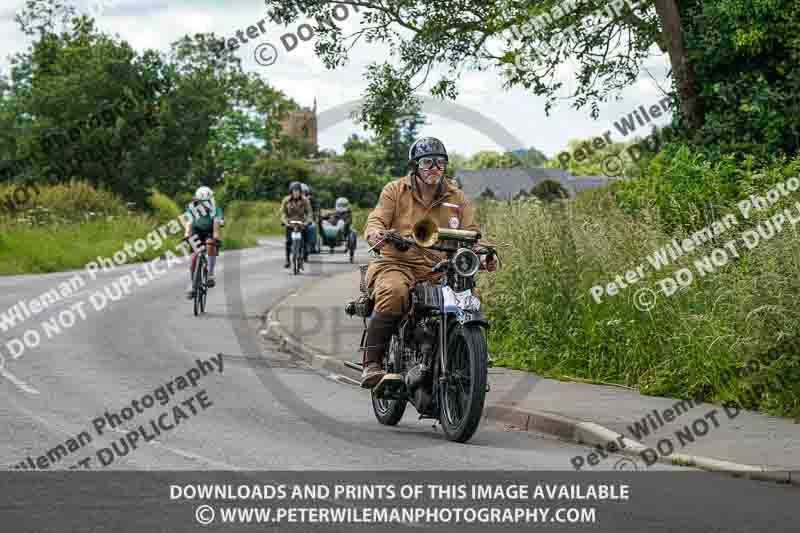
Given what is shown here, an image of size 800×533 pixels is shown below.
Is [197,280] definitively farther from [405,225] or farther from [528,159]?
[528,159]

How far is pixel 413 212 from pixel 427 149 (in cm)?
55

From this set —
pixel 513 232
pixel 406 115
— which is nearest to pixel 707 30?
pixel 513 232

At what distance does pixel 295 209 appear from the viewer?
3075cm

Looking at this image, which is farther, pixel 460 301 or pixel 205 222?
pixel 205 222

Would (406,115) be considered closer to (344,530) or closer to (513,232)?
(513,232)

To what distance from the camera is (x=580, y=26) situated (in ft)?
66.0

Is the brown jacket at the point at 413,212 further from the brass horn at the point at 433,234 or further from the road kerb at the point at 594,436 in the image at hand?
the road kerb at the point at 594,436

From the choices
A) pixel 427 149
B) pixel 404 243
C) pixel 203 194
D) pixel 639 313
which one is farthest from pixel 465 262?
pixel 203 194

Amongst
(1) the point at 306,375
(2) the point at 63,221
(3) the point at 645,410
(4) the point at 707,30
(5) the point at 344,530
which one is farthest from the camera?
(2) the point at 63,221

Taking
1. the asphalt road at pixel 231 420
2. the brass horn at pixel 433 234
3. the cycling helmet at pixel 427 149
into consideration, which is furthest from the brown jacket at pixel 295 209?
the brass horn at pixel 433 234

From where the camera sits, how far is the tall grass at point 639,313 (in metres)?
10.7

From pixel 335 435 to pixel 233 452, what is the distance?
44.3 inches

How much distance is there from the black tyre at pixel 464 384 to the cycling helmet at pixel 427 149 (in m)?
1.49

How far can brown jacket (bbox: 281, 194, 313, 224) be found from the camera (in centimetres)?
3059
